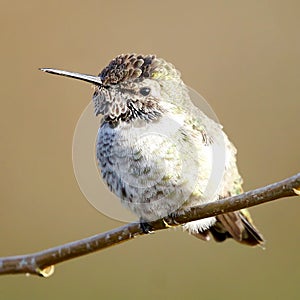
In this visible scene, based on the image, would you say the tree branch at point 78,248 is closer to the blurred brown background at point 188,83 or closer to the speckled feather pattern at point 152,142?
the speckled feather pattern at point 152,142

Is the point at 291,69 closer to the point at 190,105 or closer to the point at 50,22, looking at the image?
the point at 50,22

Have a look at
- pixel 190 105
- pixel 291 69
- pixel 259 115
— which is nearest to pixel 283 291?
pixel 259 115

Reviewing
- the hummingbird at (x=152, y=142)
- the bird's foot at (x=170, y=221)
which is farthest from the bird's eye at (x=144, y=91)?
the bird's foot at (x=170, y=221)

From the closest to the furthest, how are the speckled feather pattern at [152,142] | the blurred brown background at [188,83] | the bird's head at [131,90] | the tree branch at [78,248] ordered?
the tree branch at [78,248]
the speckled feather pattern at [152,142]
the bird's head at [131,90]
the blurred brown background at [188,83]

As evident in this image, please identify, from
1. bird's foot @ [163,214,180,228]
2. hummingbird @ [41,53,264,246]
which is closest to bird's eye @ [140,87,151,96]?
hummingbird @ [41,53,264,246]

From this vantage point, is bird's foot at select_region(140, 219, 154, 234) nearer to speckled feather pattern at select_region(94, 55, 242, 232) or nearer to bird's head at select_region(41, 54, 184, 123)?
speckled feather pattern at select_region(94, 55, 242, 232)

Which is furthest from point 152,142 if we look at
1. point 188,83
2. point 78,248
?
point 188,83
